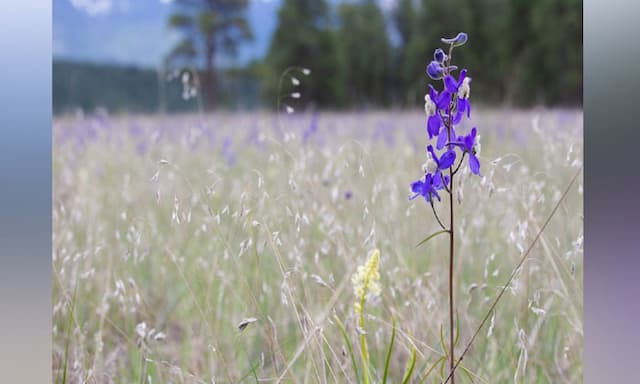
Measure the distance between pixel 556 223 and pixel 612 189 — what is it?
3.09 ft

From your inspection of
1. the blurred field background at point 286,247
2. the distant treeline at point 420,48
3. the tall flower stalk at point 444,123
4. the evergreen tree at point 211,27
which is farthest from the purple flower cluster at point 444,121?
the evergreen tree at point 211,27

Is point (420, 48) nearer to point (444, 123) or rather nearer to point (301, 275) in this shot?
point (301, 275)

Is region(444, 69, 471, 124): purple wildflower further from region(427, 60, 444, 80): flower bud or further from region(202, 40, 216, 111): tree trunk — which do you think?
region(202, 40, 216, 111): tree trunk

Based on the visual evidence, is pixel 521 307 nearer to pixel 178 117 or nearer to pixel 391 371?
pixel 391 371

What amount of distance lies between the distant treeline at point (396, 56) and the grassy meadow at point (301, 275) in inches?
288

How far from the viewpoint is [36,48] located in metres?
1.09

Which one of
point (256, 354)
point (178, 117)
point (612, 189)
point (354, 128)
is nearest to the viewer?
point (612, 189)

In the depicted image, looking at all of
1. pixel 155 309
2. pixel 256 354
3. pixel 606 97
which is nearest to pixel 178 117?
pixel 155 309

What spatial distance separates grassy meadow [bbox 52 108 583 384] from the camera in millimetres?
1195

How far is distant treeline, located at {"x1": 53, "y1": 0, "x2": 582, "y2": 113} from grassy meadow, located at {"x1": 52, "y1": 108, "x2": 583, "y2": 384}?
7.30 meters

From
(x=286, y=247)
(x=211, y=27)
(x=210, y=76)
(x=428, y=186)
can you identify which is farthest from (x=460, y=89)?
(x=211, y=27)

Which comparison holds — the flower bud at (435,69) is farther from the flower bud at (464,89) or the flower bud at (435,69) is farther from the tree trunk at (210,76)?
the tree trunk at (210,76)

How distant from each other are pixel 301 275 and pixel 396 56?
10.8 meters

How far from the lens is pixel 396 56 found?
11.8 metres
